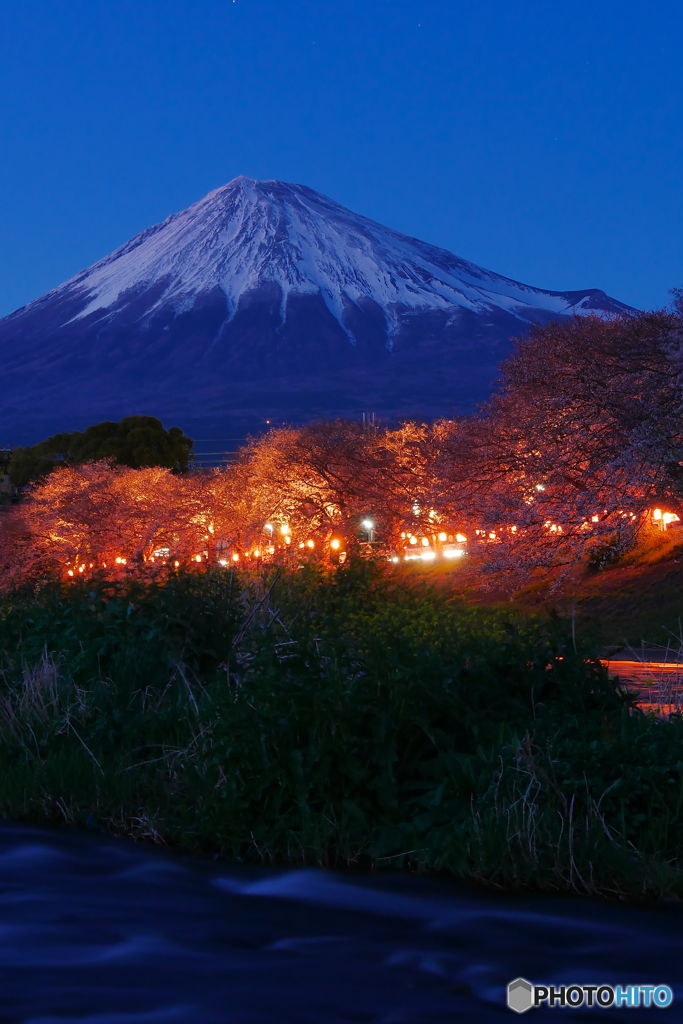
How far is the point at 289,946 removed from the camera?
20.4ft

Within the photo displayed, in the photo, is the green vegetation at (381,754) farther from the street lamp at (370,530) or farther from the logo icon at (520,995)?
the street lamp at (370,530)

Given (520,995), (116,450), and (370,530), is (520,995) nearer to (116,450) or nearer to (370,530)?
(370,530)

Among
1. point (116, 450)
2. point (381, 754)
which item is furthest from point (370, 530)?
point (116, 450)

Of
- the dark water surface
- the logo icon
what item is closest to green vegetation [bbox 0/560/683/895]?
the dark water surface

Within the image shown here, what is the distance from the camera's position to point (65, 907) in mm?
6945

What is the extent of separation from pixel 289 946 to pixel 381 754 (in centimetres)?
154

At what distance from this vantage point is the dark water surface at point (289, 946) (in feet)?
17.5

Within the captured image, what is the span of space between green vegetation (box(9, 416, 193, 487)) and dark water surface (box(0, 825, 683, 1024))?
2653 inches

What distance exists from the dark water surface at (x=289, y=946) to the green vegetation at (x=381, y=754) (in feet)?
0.89

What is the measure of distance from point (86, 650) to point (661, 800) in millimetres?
5698

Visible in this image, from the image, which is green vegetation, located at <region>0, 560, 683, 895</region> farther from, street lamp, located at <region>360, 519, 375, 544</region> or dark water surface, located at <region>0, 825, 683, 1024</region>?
street lamp, located at <region>360, 519, 375, 544</region>

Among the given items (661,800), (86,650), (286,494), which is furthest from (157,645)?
(286,494)

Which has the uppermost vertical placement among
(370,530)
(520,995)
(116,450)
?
(116,450)

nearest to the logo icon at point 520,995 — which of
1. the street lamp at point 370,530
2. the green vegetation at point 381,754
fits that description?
the green vegetation at point 381,754
